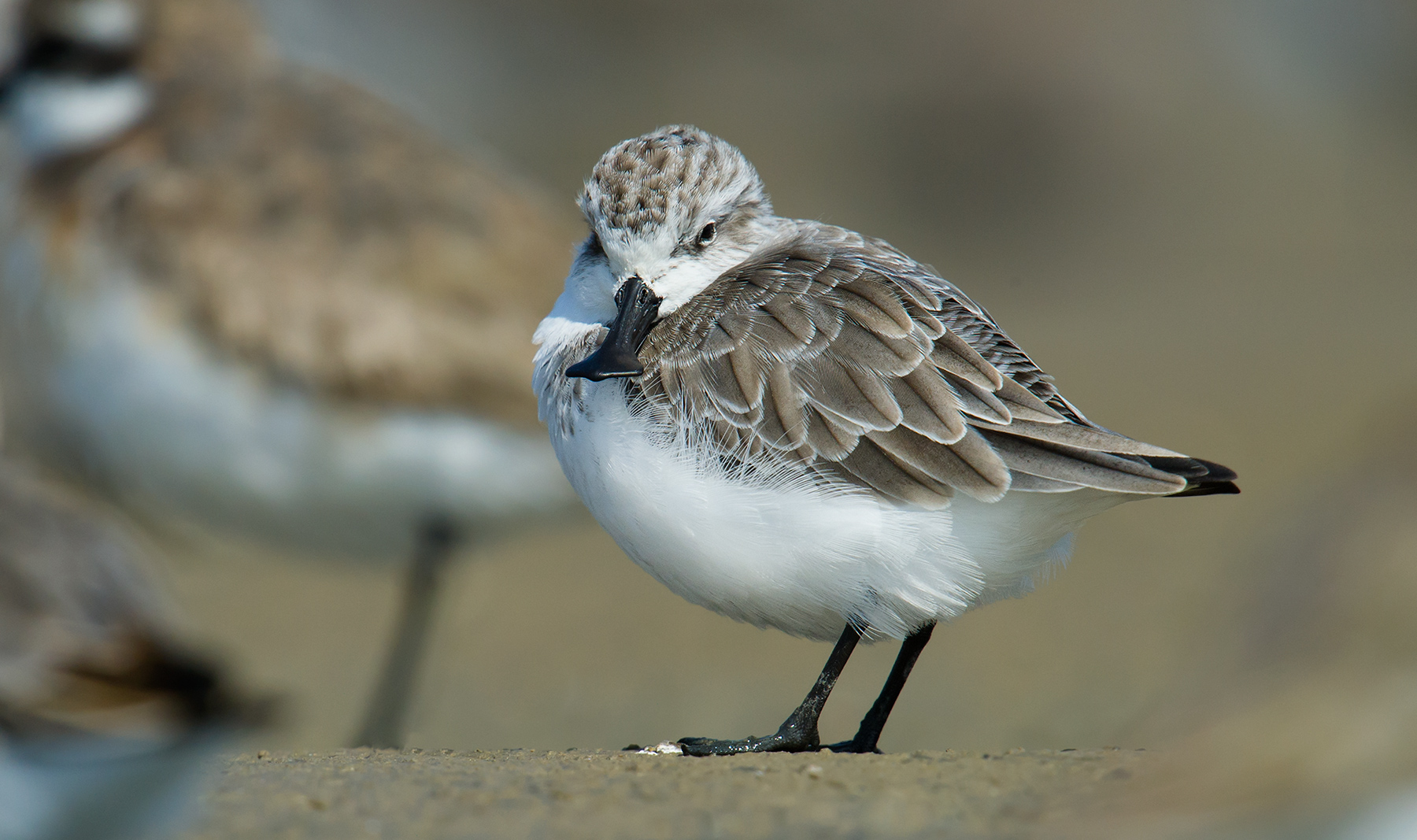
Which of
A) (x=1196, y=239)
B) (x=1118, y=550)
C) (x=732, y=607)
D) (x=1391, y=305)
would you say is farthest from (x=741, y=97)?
(x=732, y=607)

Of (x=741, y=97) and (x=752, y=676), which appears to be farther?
(x=741, y=97)

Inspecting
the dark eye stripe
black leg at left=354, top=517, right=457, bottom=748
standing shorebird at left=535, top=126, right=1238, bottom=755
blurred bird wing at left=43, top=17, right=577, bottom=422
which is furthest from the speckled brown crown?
the dark eye stripe

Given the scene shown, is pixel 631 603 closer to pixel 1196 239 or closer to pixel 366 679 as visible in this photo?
pixel 366 679

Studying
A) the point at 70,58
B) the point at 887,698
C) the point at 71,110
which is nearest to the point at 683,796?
the point at 887,698

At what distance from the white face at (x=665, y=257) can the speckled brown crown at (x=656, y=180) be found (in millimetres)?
28

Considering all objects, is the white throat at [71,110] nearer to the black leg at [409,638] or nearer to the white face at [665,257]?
the black leg at [409,638]

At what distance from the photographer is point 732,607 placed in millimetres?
3457

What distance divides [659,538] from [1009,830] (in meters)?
1.15

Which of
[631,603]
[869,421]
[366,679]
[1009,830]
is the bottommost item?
[366,679]

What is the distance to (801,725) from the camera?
137 inches

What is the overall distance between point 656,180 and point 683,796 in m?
1.59

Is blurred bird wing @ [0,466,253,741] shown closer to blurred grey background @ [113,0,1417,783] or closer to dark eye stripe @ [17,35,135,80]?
blurred grey background @ [113,0,1417,783]

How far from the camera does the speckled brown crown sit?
3602mm

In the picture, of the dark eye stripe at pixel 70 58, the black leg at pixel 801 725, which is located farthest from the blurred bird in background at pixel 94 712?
the dark eye stripe at pixel 70 58
